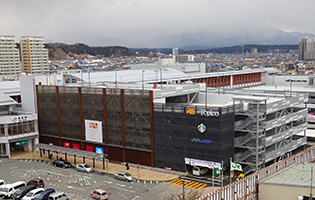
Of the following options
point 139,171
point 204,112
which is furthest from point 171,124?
point 139,171

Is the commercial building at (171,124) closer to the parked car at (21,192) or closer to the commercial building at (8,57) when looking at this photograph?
the parked car at (21,192)

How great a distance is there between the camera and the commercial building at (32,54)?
190m

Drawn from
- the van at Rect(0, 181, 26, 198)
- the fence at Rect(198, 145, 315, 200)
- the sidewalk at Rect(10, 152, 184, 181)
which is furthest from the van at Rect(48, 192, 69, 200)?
the fence at Rect(198, 145, 315, 200)

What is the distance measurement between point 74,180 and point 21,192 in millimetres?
7166

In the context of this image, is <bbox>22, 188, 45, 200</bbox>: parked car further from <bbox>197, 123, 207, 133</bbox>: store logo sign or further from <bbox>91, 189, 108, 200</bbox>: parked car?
<bbox>197, 123, 207, 133</bbox>: store logo sign

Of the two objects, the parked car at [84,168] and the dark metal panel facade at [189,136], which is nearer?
the dark metal panel facade at [189,136]

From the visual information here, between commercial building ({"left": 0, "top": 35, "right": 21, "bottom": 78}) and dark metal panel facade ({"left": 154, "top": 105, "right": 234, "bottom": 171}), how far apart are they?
147m

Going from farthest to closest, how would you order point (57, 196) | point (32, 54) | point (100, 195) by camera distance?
point (32, 54), point (100, 195), point (57, 196)

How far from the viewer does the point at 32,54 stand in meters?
191

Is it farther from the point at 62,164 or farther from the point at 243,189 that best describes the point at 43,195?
the point at 243,189

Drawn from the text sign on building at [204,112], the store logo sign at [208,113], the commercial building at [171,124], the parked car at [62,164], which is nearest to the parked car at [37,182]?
the parked car at [62,164]

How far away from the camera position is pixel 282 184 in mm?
23641

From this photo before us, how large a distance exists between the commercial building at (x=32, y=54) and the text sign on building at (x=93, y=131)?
5689 inches

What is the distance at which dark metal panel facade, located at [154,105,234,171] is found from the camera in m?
41.9
